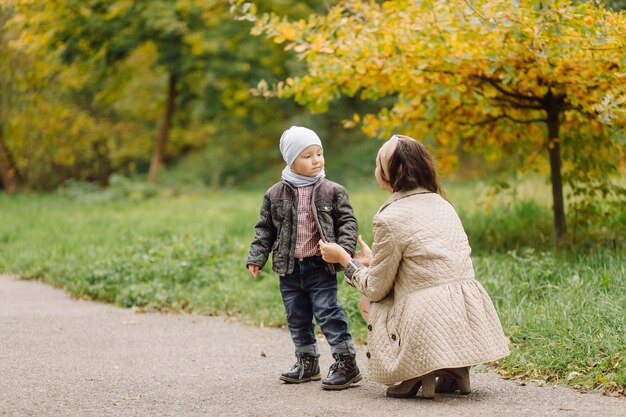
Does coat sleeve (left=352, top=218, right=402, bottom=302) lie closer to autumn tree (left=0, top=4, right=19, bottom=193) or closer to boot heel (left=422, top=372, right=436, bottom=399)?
boot heel (left=422, top=372, right=436, bottom=399)

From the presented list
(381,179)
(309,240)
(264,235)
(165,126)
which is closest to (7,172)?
(165,126)

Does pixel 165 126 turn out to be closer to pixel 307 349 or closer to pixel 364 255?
pixel 307 349

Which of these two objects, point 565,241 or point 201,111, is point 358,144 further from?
point 565,241

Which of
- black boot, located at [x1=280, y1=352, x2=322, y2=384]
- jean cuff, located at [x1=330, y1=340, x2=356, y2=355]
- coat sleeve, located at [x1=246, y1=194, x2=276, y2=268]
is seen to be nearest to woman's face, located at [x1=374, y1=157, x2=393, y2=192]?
coat sleeve, located at [x1=246, y1=194, x2=276, y2=268]

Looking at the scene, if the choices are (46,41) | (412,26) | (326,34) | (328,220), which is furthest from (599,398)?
(46,41)

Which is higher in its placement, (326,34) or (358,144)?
(326,34)

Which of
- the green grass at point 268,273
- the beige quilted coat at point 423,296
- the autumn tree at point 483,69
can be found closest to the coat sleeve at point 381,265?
the beige quilted coat at point 423,296

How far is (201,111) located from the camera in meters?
18.9

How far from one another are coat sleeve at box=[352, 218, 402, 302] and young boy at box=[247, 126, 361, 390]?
30 centimetres

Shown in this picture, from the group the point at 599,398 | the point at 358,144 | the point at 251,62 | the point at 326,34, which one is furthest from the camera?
the point at 358,144

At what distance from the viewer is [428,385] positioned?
13.5 ft

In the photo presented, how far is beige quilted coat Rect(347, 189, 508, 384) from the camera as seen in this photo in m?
3.95

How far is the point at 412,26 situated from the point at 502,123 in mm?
1555

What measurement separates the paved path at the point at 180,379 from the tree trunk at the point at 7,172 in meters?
12.9
